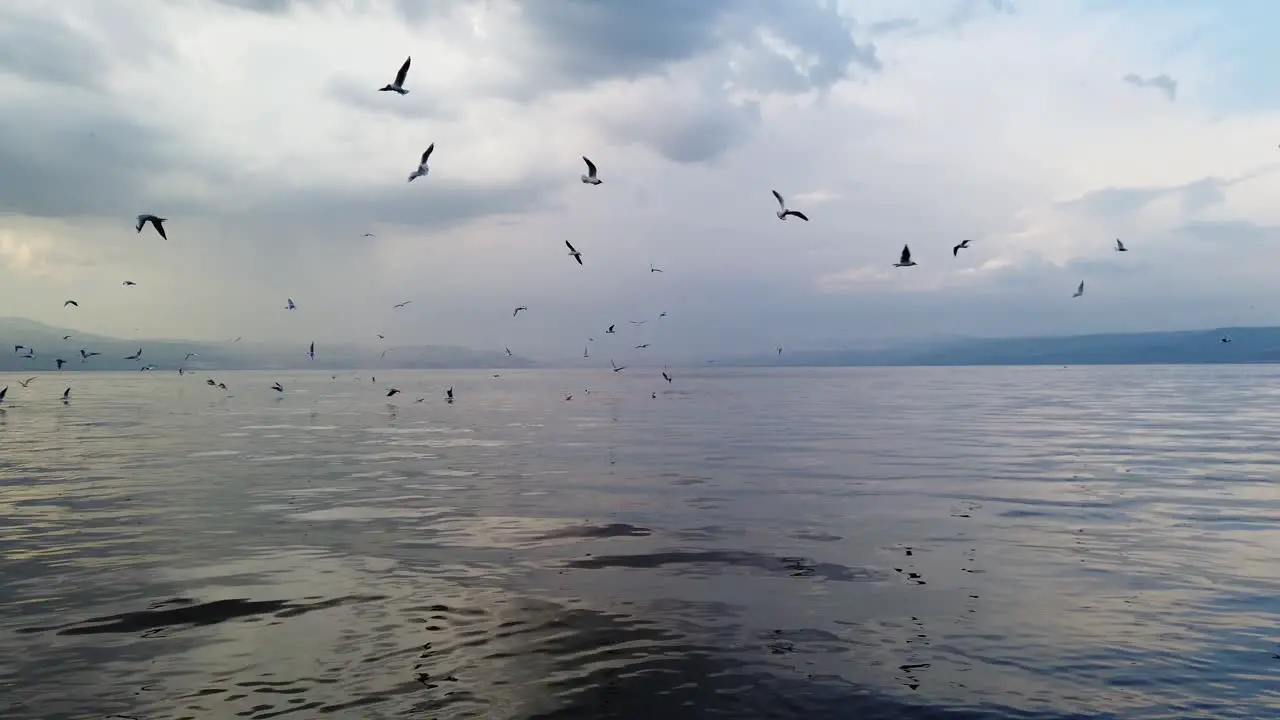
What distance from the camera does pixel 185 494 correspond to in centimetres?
2312

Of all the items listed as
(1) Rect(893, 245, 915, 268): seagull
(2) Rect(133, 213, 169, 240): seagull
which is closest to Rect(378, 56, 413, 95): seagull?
(2) Rect(133, 213, 169, 240): seagull

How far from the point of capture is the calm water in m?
9.37

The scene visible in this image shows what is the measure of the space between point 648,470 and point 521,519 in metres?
9.59

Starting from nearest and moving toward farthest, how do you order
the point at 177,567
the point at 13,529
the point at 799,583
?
1. the point at 799,583
2. the point at 177,567
3. the point at 13,529

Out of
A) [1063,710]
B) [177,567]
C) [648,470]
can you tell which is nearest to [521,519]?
[177,567]

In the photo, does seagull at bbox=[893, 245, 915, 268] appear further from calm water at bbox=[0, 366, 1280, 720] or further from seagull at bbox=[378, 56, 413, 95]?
seagull at bbox=[378, 56, 413, 95]

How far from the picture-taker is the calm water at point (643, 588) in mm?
9367

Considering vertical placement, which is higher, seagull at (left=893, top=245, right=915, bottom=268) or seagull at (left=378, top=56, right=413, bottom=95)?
seagull at (left=378, top=56, right=413, bottom=95)

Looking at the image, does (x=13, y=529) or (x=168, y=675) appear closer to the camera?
(x=168, y=675)

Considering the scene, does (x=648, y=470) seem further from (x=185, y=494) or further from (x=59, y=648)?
(x=59, y=648)

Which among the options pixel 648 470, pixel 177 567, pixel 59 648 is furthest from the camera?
pixel 648 470

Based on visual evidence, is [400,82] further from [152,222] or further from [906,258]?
[906,258]

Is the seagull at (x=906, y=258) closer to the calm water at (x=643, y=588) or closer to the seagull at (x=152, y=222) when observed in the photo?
the calm water at (x=643, y=588)

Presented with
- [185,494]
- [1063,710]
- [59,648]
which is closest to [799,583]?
[1063,710]
